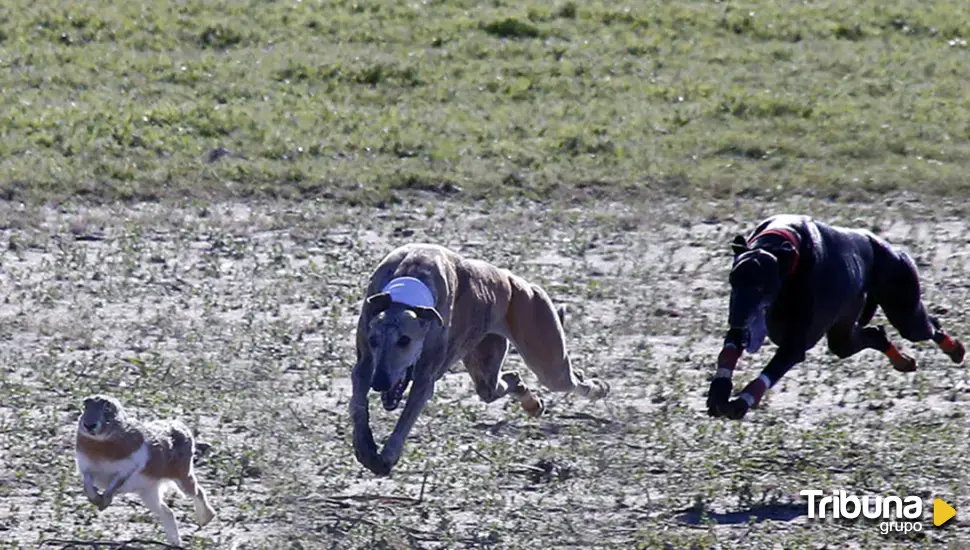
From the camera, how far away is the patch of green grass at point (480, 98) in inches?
672

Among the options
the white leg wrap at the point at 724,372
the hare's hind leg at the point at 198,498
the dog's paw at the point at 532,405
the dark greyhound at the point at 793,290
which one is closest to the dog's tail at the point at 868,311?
the dark greyhound at the point at 793,290

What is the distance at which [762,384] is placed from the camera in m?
8.01

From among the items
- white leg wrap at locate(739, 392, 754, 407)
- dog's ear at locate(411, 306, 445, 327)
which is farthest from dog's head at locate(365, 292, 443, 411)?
white leg wrap at locate(739, 392, 754, 407)

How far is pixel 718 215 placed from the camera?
52.2 feet

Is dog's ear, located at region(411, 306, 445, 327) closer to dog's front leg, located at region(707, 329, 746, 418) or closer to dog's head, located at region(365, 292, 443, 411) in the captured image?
dog's head, located at region(365, 292, 443, 411)

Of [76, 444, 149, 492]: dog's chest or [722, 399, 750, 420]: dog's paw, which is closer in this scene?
[76, 444, 149, 492]: dog's chest

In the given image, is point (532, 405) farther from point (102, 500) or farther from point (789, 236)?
point (102, 500)

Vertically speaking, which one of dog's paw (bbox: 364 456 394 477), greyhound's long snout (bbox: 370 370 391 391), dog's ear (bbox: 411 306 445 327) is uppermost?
dog's ear (bbox: 411 306 445 327)

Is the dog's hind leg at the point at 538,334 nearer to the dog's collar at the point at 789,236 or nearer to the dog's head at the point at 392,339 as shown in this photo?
the dog's head at the point at 392,339

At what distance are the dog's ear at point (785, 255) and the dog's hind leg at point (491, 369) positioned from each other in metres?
1.83

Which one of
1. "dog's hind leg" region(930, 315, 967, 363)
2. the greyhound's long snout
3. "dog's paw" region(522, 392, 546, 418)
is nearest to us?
the greyhound's long snout

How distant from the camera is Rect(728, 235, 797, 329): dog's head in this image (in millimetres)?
7684

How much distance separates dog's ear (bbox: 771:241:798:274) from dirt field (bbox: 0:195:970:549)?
4.51 feet

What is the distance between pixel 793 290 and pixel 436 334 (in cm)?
168
